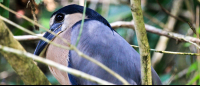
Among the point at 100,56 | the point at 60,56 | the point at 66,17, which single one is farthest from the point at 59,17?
the point at 100,56

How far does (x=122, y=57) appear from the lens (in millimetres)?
1393

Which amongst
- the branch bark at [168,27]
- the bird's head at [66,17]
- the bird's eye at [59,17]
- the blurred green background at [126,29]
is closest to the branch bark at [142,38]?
the bird's head at [66,17]

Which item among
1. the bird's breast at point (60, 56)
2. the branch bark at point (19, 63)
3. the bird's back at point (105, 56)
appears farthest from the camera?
the bird's breast at point (60, 56)

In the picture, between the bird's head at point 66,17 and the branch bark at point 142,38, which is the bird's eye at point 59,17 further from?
the branch bark at point 142,38

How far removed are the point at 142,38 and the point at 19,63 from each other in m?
0.46

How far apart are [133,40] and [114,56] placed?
2236 mm

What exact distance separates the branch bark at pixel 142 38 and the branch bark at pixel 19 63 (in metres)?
0.39

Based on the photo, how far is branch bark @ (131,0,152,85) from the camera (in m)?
A: 0.88

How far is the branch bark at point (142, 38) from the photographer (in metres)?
0.88

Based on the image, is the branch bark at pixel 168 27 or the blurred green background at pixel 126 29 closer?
the blurred green background at pixel 126 29

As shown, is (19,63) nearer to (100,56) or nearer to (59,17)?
(100,56)

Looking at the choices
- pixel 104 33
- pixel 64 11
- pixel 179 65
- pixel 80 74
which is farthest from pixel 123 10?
pixel 80 74

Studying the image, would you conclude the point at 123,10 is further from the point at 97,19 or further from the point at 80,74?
the point at 80,74

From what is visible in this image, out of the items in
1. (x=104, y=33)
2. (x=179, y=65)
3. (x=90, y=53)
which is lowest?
(x=179, y=65)
